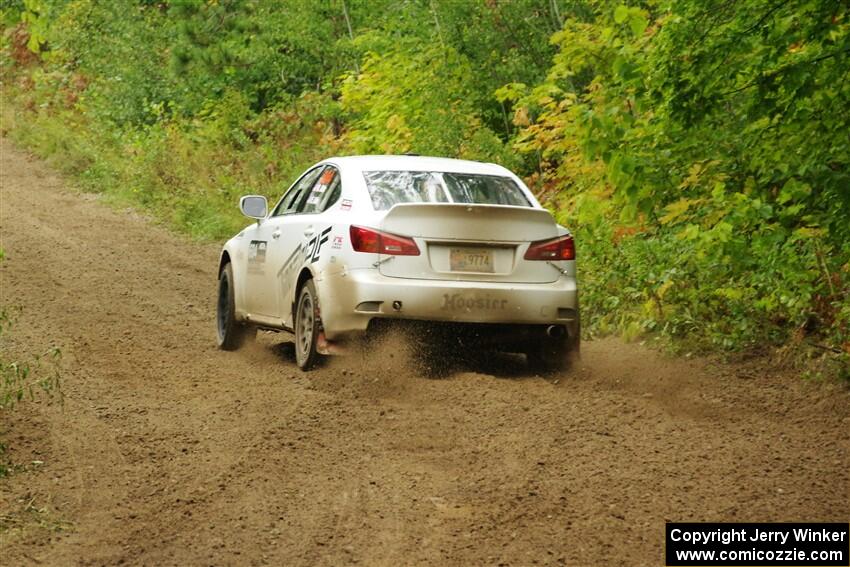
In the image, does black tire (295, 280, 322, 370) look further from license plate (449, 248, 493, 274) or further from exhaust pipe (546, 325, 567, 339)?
exhaust pipe (546, 325, 567, 339)

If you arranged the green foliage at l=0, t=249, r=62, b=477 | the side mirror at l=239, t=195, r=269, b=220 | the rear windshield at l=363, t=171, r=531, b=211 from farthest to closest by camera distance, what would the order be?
the side mirror at l=239, t=195, r=269, b=220 → the rear windshield at l=363, t=171, r=531, b=211 → the green foliage at l=0, t=249, r=62, b=477

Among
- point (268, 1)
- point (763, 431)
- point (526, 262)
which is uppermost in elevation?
point (268, 1)

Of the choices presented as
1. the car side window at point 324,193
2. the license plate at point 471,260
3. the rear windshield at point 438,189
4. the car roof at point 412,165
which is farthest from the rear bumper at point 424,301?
the car roof at point 412,165

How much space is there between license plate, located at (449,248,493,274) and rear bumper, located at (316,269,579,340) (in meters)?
0.11

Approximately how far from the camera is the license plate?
896 cm

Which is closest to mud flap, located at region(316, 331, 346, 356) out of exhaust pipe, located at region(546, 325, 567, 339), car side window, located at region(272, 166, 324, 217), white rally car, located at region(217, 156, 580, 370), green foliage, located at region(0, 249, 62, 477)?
white rally car, located at region(217, 156, 580, 370)

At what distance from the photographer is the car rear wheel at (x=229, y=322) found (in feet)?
37.9

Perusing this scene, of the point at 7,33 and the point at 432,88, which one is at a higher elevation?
the point at 7,33

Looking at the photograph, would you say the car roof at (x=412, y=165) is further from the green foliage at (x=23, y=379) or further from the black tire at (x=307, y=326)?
the green foliage at (x=23, y=379)

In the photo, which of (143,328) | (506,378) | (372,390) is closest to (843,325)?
(506,378)

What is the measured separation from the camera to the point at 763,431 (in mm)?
7586

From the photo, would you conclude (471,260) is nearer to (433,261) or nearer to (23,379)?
(433,261)

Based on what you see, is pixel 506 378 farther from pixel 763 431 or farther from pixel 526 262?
pixel 763 431

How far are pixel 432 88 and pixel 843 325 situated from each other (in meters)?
8.54
